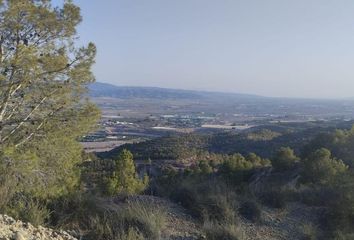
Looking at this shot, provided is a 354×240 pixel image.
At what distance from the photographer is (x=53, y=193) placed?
9516 millimetres

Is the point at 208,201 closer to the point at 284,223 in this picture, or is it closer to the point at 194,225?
the point at 194,225

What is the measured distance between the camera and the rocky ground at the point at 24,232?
5.76 m

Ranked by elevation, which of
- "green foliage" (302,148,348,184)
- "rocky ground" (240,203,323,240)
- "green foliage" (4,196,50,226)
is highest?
"green foliage" (4,196,50,226)

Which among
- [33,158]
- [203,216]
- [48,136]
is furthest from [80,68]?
[203,216]

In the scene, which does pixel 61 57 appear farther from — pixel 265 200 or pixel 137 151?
pixel 137 151

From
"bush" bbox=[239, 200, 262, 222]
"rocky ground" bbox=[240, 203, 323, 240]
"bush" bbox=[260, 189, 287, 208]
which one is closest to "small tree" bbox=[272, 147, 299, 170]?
"bush" bbox=[260, 189, 287, 208]

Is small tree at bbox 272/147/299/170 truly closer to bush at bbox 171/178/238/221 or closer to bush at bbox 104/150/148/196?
bush at bbox 104/150/148/196

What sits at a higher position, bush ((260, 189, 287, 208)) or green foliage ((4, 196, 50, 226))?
green foliage ((4, 196, 50, 226))

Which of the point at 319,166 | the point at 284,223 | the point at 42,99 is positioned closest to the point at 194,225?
the point at 284,223

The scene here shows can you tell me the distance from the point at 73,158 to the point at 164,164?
35.8 meters

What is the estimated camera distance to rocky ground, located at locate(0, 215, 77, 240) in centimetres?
576

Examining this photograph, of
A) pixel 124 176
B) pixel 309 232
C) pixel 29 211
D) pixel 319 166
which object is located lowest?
pixel 124 176

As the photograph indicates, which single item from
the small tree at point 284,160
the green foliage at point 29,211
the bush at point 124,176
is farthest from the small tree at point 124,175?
the green foliage at point 29,211

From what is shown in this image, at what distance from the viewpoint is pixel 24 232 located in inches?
239
